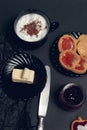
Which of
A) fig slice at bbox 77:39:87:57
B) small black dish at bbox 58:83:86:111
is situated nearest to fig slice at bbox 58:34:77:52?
fig slice at bbox 77:39:87:57

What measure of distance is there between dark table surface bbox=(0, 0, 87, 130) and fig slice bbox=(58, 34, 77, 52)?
0.04 m

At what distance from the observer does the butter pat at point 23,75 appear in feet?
3.55

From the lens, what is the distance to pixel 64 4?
4.17 ft

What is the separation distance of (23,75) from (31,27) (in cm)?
18

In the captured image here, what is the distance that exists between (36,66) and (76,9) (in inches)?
9.7

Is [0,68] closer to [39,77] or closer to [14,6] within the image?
[39,77]

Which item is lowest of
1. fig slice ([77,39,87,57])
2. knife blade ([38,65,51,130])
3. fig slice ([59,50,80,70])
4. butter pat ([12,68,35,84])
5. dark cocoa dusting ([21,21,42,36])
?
knife blade ([38,65,51,130])

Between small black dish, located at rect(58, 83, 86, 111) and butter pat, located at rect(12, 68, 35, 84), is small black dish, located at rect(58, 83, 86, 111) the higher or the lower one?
the lower one

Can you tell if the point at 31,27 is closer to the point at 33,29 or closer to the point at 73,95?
the point at 33,29

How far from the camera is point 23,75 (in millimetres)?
1080

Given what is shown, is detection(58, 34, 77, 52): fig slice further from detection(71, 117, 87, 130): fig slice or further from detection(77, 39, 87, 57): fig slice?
detection(71, 117, 87, 130): fig slice

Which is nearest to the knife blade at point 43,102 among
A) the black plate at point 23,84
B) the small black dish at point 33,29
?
the black plate at point 23,84

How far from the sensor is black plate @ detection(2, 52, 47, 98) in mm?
1115

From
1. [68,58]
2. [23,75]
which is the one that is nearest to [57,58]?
[68,58]
